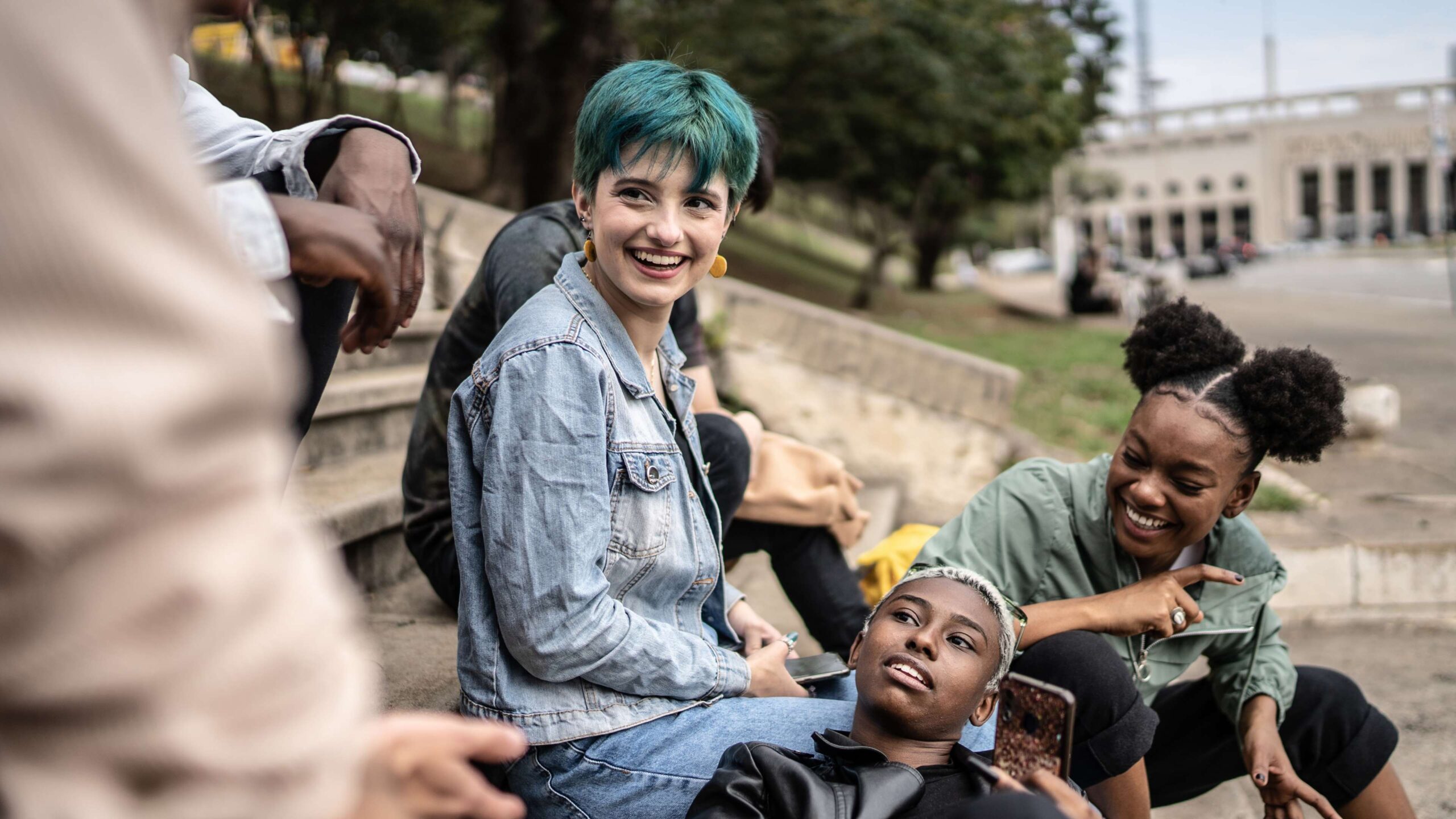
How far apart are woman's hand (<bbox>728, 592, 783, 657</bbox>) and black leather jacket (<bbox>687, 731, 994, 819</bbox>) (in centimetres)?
50

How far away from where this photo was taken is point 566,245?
2.81 m

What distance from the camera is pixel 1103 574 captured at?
8.56 ft

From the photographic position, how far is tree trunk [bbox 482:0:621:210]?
8.70 m


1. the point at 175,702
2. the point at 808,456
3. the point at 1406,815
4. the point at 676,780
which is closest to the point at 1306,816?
the point at 1406,815

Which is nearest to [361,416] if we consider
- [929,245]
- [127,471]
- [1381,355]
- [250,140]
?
[250,140]

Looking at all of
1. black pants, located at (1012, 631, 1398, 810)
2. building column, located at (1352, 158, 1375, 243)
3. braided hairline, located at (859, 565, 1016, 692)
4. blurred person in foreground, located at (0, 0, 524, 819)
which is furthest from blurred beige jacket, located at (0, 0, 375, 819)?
building column, located at (1352, 158, 1375, 243)

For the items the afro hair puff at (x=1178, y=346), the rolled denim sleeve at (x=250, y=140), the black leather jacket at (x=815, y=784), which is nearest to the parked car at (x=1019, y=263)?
the afro hair puff at (x=1178, y=346)

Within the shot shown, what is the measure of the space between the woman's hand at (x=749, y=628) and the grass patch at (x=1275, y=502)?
145 inches

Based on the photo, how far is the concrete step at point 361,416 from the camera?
3766mm

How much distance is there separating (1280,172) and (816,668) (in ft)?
300

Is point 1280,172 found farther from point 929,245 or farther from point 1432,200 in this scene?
point 929,245

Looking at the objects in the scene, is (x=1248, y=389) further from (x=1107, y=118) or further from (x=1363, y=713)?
(x=1107, y=118)

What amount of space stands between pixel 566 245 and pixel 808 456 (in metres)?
0.94

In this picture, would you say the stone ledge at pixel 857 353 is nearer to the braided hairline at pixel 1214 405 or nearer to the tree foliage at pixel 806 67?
the braided hairline at pixel 1214 405
